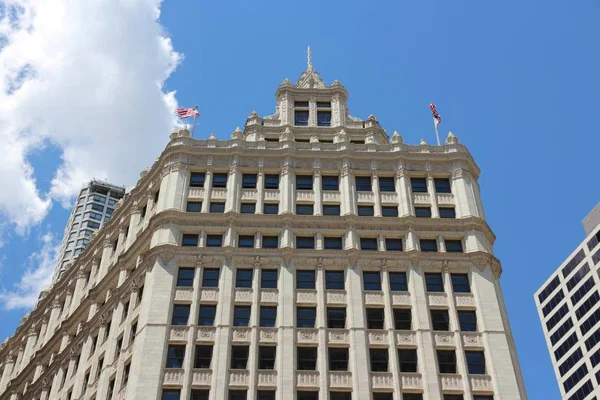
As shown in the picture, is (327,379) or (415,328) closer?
(327,379)

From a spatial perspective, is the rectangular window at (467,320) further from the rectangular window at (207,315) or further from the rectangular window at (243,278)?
the rectangular window at (207,315)

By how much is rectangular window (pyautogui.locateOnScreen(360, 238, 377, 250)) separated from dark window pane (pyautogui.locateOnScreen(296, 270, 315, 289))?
4.80 metres

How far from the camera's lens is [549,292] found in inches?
5408

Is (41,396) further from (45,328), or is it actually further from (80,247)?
(80,247)

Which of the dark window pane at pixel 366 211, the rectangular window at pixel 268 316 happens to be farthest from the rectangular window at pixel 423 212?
the rectangular window at pixel 268 316

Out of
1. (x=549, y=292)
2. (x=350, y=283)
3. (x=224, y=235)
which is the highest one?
(x=549, y=292)

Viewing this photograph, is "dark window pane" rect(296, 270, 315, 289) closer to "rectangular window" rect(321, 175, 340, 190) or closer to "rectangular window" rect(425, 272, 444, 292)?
"rectangular window" rect(425, 272, 444, 292)

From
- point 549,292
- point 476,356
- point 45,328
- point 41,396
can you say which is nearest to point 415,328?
point 476,356

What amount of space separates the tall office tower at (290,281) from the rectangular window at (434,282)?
0.30 ft

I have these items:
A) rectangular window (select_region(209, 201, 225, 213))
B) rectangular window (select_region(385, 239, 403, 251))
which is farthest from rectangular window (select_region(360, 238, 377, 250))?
rectangular window (select_region(209, 201, 225, 213))

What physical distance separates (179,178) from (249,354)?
59.4ft

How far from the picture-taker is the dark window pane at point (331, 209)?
6304 centimetres

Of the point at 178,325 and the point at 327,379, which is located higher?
the point at 178,325

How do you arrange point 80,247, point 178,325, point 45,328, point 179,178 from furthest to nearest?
point 80,247 → point 45,328 → point 179,178 → point 178,325
